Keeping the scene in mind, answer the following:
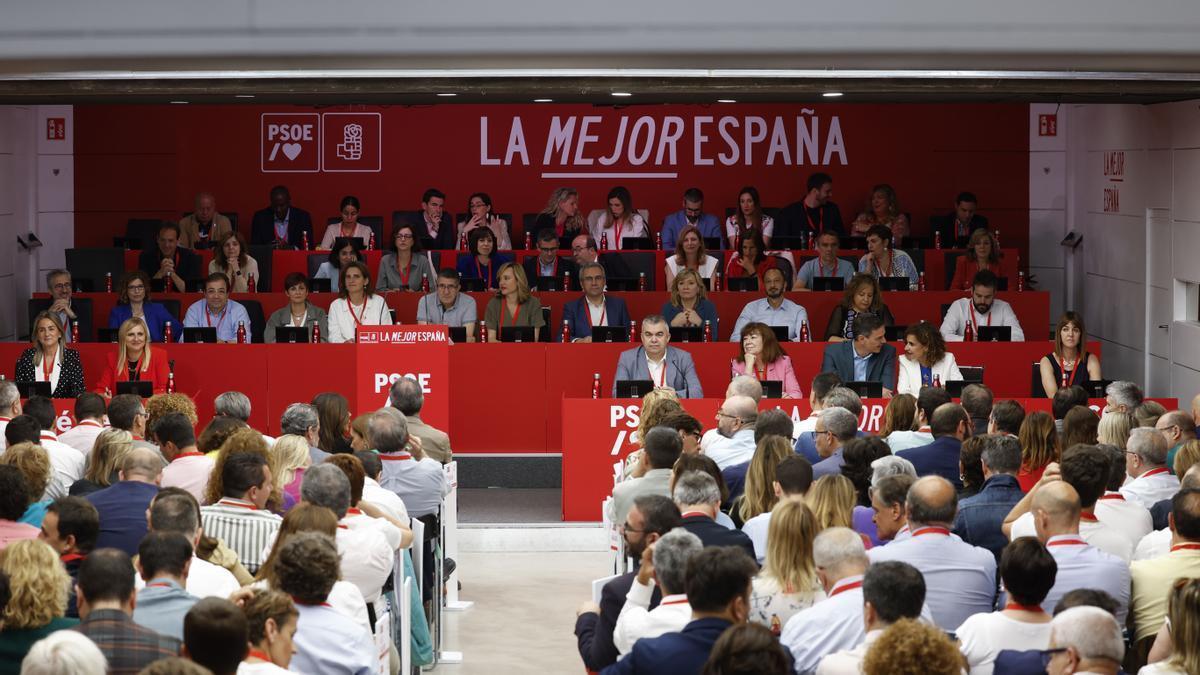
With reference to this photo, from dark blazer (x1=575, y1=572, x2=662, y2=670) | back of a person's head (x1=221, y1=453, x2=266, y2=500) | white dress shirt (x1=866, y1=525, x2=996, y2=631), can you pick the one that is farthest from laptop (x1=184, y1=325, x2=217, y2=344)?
white dress shirt (x1=866, y1=525, x2=996, y2=631)

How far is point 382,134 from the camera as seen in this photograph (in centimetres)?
1622

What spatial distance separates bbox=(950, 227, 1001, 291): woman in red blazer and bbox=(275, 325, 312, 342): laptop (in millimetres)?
5506

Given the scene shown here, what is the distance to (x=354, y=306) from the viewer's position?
40.0 feet

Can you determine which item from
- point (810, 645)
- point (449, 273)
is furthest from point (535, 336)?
point (810, 645)

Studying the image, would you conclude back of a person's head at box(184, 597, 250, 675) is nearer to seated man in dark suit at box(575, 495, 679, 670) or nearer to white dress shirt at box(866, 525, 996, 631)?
seated man in dark suit at box(575, 495, 679, 670)

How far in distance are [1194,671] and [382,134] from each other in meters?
12.9

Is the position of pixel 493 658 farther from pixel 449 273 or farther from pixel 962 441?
pixel 449 273

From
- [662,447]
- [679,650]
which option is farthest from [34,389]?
[679,650]

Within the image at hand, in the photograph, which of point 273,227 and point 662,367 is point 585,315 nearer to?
point 662,367

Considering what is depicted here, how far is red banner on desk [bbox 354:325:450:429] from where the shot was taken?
404 inches

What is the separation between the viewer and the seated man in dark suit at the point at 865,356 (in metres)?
10.8

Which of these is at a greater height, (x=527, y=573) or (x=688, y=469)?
(x=688, y=469)

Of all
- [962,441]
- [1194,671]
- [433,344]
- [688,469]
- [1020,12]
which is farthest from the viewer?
[433,344]

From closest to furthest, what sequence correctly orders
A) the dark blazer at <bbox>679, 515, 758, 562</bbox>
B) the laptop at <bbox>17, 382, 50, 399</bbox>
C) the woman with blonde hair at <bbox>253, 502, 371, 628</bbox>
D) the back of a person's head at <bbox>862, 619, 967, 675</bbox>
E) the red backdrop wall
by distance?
the back of a person's head at <bbox>862, 619, 967, 675</bbox> → the woman with blonde hair at <bbox>253, 502, 371, 628</bbox> → the dark blazer at <bbox>679, 515, 758, 562</bbox> → the laptop at <bbox>17, 382, 50, 399</bbox> → the red backdrop wall
